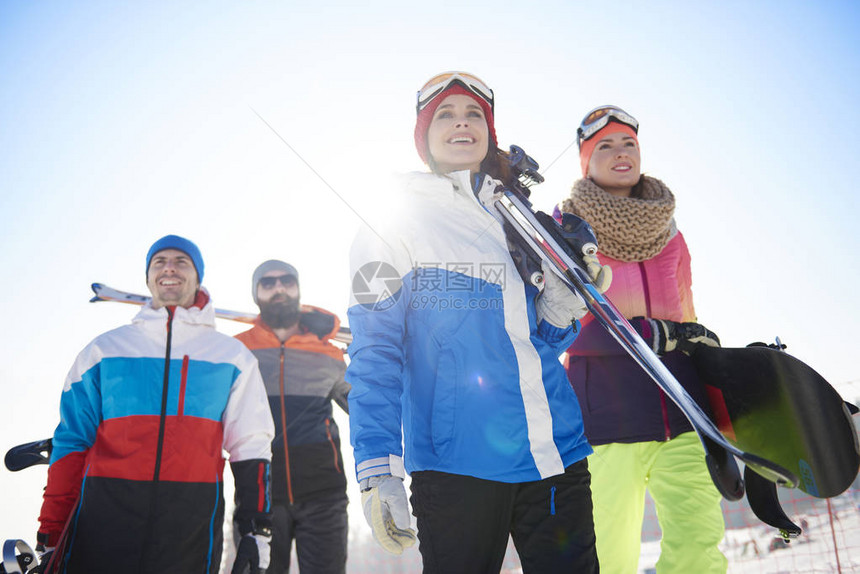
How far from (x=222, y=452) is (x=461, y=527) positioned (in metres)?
1.76

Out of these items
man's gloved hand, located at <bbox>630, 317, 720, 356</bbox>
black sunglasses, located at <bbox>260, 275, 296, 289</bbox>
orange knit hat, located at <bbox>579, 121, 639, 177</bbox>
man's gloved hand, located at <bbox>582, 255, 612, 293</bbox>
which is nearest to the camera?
man's gloved hand, located at <bbox>582, 255, 612, 293</bbox>

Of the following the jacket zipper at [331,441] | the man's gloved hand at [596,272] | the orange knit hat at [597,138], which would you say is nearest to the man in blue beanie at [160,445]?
the jacket zipper at [331,441]

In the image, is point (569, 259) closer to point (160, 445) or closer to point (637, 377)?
point (637, 377)

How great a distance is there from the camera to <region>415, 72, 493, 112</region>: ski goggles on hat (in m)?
2.71

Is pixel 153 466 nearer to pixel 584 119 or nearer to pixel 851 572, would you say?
pixel 584 119

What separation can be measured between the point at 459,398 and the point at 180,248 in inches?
92.3

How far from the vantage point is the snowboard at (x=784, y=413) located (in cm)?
235

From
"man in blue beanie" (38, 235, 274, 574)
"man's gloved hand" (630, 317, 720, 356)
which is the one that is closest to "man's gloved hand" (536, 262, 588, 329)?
"man's gloved hand" (630, 317, 720, 356)

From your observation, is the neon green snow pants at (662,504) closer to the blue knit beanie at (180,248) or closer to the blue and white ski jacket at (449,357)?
the blue and white ski jacket at (449,357)

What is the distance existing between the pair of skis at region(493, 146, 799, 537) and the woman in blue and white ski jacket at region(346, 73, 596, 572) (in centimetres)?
11

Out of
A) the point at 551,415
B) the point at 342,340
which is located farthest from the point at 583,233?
the point at 342,340

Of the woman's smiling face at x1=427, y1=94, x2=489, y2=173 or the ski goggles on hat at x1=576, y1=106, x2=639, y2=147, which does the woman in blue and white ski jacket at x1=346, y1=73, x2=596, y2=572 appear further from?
the ski goggles on hat at x1=576, y1=106, x2=639, y2=147

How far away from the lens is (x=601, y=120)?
3.55m


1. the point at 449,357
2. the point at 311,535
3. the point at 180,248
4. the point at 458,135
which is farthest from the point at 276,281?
the point at 449,357
